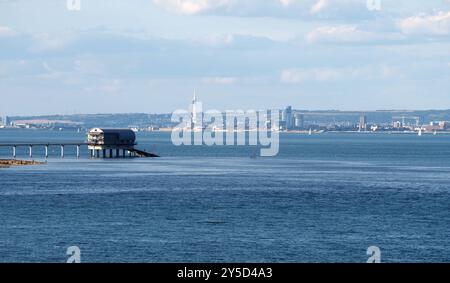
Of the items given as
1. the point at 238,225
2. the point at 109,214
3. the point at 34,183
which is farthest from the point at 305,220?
the point at 34,183

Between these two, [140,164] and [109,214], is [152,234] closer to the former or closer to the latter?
[109,214]

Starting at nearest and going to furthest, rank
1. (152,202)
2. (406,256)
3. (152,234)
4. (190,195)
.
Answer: (406,256) < (152,234) < (152,202) < (190,195)

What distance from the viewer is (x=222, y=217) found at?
239 feet

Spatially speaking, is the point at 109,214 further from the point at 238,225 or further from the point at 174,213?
the point at 238,225

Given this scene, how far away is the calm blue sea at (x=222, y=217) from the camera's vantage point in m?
52.4

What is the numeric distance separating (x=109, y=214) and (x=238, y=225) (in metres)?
13.5

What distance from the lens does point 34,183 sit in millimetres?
111688

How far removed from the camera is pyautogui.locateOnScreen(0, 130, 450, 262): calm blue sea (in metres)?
52.4

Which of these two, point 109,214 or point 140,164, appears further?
point 140,164
